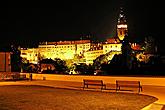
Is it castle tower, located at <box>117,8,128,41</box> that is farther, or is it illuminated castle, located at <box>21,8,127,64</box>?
illuminated castle, located at <box>21,8,127,64</box>

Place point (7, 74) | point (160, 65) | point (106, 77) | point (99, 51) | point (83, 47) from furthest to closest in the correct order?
point (83, 47), point (99, 51), point (160, 65), point (7, 74), point (106, 77)

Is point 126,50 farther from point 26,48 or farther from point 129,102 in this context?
point 26,48

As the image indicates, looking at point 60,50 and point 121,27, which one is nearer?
point 121,27

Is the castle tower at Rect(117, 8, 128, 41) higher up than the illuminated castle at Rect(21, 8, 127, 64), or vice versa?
the castle tower at Rect(117, 8, 128, 41)

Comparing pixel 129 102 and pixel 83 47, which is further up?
pixel 83 47

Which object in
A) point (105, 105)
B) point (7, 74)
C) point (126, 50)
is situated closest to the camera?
point (105, 105)

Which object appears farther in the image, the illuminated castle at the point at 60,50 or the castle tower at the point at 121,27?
the illuminated castle at the point at 60,50

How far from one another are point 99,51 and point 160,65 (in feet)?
272

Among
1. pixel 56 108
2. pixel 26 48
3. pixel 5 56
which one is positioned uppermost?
pixel 26 48

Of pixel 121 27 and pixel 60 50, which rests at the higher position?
pixel 121 27

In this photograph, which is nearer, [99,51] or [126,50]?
[126,50]

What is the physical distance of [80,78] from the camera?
22.7 m

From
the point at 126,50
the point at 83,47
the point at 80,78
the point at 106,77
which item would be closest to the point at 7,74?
the point at 80,78

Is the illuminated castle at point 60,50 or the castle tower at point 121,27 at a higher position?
the castle tower at point 121,27
